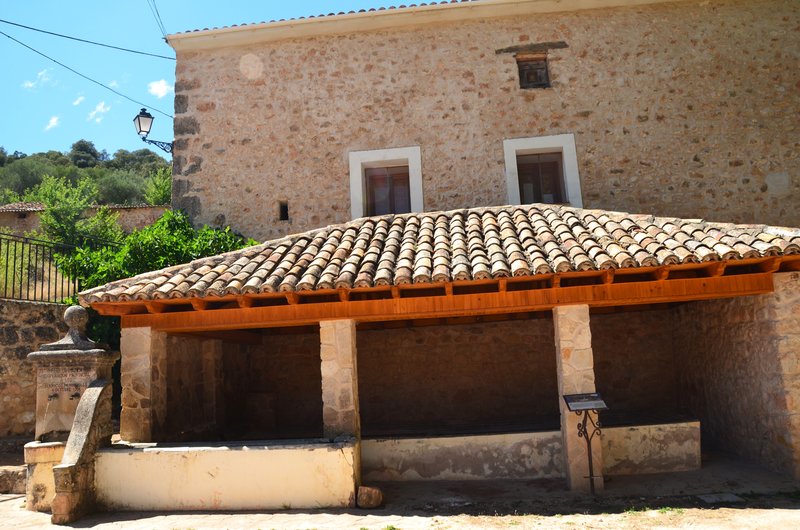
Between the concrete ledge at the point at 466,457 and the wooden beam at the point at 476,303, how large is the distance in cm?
158

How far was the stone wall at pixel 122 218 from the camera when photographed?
75.8 ft

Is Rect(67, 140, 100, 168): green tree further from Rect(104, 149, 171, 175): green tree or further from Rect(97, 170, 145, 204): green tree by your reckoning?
Rect(97, 170, 145, 204): green tree

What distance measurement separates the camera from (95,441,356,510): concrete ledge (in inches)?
226

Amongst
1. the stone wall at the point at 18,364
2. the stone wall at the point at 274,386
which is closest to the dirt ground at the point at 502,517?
the stone wall at the point at 18,364

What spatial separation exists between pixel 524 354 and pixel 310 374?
138 inches

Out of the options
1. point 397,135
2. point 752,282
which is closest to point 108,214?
point 397,135

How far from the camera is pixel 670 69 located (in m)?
9.86

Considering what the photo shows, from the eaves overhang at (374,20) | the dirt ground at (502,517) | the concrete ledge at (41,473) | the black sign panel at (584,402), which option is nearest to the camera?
the dirt ground at (502,517)

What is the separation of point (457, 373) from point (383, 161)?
3.75 metres

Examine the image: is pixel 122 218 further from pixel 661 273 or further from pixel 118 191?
pixel 661 273

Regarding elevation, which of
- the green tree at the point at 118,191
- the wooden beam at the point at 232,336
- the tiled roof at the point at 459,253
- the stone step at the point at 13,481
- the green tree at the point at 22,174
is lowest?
the stone step at the point at 13,481

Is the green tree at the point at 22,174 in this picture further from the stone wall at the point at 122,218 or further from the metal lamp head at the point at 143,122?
the metal lamp head at the point at 143,122

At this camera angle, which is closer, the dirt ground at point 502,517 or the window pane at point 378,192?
the dirt ground at point 502,517

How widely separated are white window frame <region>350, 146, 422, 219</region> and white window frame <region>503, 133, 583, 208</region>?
1.48m
